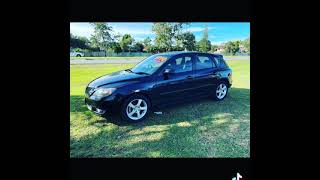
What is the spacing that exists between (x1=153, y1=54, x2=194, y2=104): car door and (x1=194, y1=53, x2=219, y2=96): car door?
157mm

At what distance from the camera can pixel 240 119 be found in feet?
16.6

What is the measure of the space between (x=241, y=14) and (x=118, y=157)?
3.32 metres

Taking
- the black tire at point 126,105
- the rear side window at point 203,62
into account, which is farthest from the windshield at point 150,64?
the rear side window at point 203,62

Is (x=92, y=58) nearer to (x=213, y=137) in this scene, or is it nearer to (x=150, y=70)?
(x=150, y=70)

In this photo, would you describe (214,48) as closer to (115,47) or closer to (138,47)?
(138,47)

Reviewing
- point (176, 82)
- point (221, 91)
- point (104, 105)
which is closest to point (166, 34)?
point (176, 82)

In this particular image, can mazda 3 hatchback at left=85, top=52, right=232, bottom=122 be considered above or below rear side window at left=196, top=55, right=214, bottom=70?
below

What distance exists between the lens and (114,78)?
476cm

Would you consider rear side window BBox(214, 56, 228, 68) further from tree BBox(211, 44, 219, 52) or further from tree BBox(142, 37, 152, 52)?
tree BBox(142, 37, 152, 52)

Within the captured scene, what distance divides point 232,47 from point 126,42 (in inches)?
85.1

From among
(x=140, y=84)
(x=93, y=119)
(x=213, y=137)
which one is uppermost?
(x=140, y=84)

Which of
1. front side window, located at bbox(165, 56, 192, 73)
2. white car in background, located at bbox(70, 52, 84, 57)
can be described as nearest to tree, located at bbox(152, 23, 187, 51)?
front side window, located at bbox(165, 56, 192, 73)

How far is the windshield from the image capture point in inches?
194
